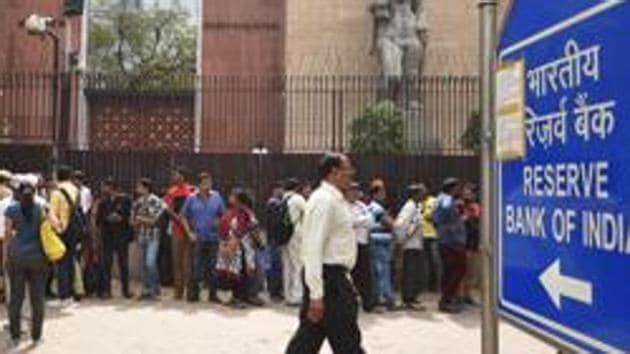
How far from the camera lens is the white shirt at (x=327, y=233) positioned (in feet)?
21.3

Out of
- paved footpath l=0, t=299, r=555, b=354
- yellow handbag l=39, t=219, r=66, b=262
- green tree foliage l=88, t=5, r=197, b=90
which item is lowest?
paved footpath l=0, t=299, r=555, b=354

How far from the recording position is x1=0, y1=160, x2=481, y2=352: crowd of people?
13.9 metres

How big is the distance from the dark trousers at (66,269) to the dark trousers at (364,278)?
3.61m

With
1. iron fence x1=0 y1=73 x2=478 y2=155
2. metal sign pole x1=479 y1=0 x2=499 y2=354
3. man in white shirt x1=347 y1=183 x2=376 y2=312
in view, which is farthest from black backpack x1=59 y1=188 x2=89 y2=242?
metal sign pole x1=479 y1=0 x2=499 y2=354

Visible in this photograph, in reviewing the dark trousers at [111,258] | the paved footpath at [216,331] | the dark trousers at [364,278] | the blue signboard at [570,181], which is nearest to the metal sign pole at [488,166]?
the blue signboard at [570,181]

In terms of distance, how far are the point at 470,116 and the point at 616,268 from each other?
1964 cm

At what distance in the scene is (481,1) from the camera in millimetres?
2504

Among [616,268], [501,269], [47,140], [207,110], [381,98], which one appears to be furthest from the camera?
[207,110]

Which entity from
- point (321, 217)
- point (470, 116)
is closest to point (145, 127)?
point (470, 116)

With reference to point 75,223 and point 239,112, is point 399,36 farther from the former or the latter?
point 75,223

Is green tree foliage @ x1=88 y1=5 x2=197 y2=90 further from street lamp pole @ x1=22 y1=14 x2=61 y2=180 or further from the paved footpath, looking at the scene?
the paved footpath

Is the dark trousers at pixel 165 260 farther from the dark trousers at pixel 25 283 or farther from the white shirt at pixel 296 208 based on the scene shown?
the dark trousers at pixel 25 283

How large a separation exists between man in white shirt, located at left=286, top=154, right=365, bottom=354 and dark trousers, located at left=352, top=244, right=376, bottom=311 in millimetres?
6819

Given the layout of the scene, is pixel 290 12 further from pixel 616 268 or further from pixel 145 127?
pixel 616 268
